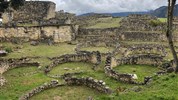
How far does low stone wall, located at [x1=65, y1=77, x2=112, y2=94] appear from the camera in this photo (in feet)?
65.9

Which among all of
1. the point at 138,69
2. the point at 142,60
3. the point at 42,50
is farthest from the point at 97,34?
the point at 138,69

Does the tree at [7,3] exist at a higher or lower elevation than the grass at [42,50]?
higher

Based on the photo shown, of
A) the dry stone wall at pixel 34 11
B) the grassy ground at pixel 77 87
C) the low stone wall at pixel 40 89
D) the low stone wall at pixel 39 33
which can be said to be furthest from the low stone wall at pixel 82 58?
the dry stone wall at pixel 34 11

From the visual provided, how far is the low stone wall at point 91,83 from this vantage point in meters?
20.1

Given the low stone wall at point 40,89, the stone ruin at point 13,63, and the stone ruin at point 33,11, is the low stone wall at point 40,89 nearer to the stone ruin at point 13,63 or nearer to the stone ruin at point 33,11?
the stone ruin at point 13,63

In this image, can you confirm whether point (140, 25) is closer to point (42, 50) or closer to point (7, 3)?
point (42, 50)

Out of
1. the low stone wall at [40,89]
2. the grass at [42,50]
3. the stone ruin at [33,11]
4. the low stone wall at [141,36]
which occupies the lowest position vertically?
the low stone wall at [40,89]

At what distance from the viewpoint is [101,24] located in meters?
55.3

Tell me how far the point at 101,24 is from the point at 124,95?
1579 inches

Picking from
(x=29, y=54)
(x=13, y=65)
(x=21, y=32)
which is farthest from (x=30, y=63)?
(x=21, y=32)

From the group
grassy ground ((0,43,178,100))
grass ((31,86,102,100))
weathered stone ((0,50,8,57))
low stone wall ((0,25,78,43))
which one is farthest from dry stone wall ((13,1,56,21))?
grass ((31,86,102,100))

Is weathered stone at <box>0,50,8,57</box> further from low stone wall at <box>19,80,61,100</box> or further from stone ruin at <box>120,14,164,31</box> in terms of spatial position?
stone ruin at <box>120,14,164,31</box>

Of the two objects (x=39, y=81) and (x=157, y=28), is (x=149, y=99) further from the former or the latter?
(x=157, y=28)

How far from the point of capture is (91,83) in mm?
21312
